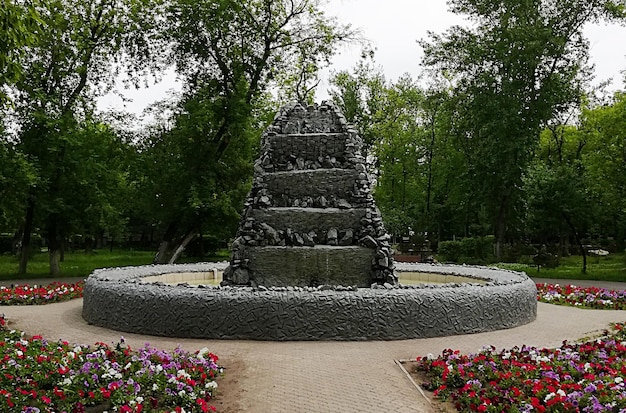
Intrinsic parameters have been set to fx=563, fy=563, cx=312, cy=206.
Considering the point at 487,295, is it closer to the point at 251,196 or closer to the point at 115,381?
the point at 251,196

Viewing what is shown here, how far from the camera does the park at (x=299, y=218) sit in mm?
6840

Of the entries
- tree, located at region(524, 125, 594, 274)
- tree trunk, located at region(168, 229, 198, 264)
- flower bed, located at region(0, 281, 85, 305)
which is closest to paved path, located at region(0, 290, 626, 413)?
flower bed, located at region(0, 281, 85, 305)

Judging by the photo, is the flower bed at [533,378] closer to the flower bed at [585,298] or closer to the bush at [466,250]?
the flower bed at [585,298]

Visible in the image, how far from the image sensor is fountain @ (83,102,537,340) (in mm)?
9070

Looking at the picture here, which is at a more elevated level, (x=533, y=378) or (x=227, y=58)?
(x=227, y=58)

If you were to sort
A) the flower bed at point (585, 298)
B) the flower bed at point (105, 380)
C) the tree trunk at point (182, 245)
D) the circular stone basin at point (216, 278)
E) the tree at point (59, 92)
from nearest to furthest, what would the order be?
the flower bed at point (105, 380) < the flower bed at point (585, 298) < the circular stone basin at point (216, 278) < the tree at point (59, 92) < the tree trunk at point (182, 245)

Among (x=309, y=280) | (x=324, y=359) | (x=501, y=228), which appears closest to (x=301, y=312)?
(x=324, y=359)

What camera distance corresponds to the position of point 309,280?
11.9 m

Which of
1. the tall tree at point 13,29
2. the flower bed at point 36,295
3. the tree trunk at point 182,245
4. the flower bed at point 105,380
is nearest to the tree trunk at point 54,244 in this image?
the tree trunk at point 182,245

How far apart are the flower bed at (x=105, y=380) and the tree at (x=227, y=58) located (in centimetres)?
1847

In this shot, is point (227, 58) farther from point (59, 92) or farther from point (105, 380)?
point (105, 380)

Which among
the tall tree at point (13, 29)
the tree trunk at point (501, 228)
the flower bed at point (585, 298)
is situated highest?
the tall tree at point (13, 29)

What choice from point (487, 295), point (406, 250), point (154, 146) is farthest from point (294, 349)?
point (406, 250)

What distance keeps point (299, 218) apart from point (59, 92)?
17331 mm
